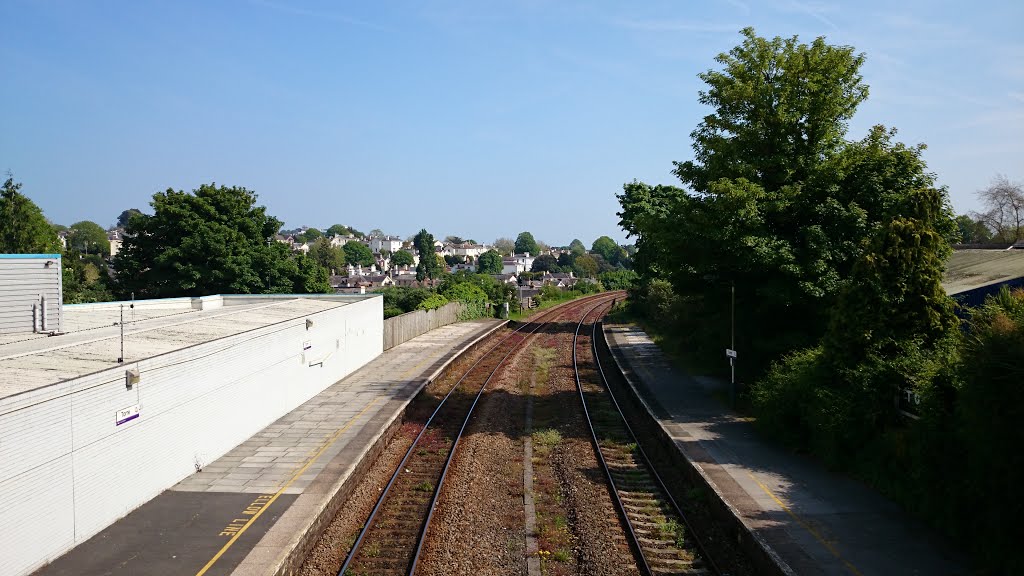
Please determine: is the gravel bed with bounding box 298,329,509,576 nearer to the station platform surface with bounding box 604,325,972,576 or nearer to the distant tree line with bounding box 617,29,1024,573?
the station platform surface with bounding box 604,325,972,576

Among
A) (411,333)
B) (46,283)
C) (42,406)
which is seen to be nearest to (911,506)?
(42,406)

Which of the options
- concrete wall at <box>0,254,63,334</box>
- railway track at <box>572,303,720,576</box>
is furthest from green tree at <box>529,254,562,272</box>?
concrete wall at <box>0,254,63,334</box>

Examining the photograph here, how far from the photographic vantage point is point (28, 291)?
14672 mm

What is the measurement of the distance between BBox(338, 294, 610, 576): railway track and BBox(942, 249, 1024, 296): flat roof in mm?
13520

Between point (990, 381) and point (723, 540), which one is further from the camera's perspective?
point (723, 540)

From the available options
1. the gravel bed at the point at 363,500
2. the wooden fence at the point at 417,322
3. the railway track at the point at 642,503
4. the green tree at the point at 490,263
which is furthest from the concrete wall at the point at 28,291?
the green tree at the point at 490,263

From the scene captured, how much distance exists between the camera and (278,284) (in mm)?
40344

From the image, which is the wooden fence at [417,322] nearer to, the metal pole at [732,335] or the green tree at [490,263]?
the metal pole at [732,335]

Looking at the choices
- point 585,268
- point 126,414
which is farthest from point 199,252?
point 585,268

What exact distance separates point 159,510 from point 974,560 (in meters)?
Answer: 11.9

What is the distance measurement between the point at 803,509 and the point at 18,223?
51710 millimetres

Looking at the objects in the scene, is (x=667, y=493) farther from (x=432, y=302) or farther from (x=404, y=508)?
(x=432, y=302)

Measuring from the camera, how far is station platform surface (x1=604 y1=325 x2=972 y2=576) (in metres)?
8.99

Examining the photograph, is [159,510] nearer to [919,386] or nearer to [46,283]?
[46,283]
